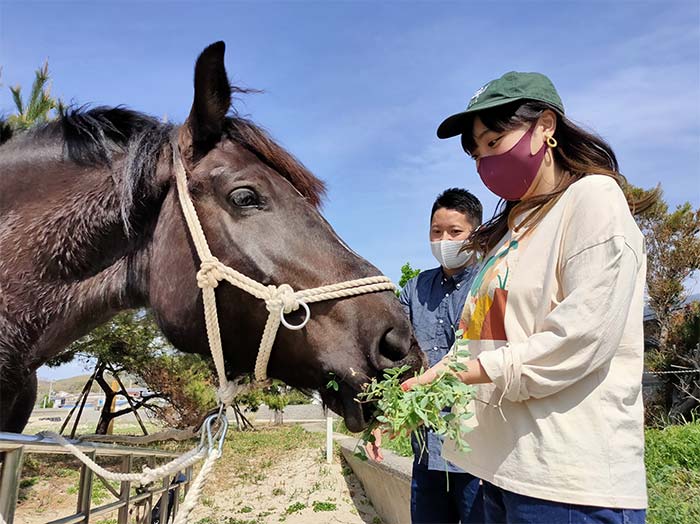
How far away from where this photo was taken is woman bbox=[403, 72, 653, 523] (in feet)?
3.71

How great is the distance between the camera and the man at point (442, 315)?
2.27 meters

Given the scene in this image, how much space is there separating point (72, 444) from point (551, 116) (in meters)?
1.78

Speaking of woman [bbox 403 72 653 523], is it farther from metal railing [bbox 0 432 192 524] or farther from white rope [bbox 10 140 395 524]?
metal railing [bbox 0 432 192 524]

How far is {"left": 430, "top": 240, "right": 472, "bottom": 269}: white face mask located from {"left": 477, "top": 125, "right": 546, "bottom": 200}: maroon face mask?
106 cm

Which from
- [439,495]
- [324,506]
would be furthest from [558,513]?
[324,506]

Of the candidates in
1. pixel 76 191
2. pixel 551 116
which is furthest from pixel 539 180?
pixel 76 191

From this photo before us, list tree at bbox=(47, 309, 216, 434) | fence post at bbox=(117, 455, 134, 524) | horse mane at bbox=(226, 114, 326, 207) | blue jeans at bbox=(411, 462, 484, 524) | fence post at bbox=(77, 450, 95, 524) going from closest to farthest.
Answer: horse mane at bbox=(226, 114, 326, 207) < fence post at bbox=(77, 450, 95, 524) < blue jeans at bbox=(411, 462, 484, 524) < fence post at bbox=(117, 455, 134, 524) < tree at bbox=(47, 309, 216, 434)

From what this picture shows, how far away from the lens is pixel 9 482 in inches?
52.5

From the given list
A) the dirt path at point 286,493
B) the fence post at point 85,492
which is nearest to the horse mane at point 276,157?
the fence post at point 85,492

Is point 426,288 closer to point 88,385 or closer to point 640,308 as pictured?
point 640,308

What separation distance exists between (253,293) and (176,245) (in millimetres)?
363

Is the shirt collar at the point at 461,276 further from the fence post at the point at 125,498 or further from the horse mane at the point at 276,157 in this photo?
the fence post at the point at 125,498

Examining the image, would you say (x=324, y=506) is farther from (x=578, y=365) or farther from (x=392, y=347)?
(x=578, y=365)

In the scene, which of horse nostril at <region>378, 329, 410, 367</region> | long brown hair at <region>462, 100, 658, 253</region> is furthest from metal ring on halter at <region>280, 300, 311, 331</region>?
long brown hair at <region>462, 100, 658, 253</region>
